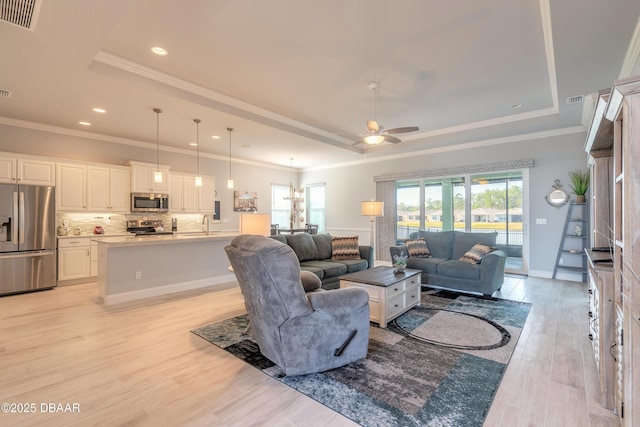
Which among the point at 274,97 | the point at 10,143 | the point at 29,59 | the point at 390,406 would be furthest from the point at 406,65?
the point at 10,143

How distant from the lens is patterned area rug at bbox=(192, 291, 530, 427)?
1897mm

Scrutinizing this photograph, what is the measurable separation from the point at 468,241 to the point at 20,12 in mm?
5998

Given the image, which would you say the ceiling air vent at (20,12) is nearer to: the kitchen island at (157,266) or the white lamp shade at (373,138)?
the kitchen island at (157,266)

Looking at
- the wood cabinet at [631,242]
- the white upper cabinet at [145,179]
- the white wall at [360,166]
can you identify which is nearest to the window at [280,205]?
the white wall at [360,166]

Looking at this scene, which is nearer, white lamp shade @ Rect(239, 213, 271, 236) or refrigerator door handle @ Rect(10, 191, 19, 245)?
white lamp shade @ Rect(239, 213, 271, 236)

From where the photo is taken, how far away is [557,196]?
5527 mm

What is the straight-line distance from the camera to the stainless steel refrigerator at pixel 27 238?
4574 millimetres

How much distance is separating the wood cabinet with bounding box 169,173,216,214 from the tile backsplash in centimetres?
33

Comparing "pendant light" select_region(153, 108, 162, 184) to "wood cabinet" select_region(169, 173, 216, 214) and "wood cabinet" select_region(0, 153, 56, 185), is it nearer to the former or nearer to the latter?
"wood cabinet" select_region(169, 173, 216, 214)

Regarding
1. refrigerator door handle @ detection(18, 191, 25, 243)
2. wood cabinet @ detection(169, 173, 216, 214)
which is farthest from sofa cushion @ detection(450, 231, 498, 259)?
refrigerator door handle @ detection(18, 191, 25, 243)

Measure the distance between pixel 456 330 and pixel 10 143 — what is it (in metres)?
7.25

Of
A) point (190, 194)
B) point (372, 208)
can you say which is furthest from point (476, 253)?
point (190, 194)

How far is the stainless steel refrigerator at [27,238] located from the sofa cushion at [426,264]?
603cm

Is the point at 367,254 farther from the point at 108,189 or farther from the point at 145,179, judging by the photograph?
the point at 108,189
